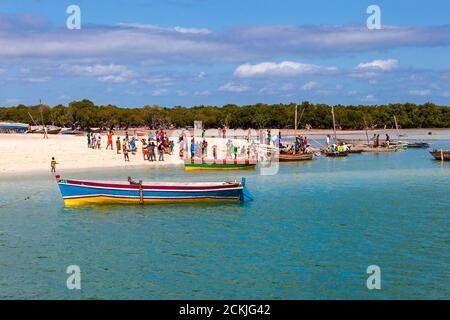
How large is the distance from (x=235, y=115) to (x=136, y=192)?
457ft

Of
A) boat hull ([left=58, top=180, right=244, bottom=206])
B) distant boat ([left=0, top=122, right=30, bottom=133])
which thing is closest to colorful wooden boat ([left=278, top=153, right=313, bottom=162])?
boat hull ([left=58, top=180, right=244, bottom=206])

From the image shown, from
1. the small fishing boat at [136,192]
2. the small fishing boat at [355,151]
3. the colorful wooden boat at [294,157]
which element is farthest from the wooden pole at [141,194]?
the small fishing boat at [355,151]

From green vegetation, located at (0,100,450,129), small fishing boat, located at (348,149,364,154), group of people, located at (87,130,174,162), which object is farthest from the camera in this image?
green vegetation, located at (0,100,450,129)

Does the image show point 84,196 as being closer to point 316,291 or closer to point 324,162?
point 316,291

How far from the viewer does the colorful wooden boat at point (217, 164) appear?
51.7 meters

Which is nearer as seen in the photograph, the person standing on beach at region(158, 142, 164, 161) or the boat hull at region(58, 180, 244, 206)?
the boat hull at region(58, 180, 244, 206)

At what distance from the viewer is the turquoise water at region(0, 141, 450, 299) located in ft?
61.6

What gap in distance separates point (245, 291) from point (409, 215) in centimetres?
1513

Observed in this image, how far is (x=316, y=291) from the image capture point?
18.4 m

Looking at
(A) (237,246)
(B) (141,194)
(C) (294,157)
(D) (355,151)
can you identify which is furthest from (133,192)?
(D) (355,151)

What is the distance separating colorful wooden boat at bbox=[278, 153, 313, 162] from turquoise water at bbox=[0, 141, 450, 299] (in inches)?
779

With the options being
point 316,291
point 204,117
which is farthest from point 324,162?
point 204,117

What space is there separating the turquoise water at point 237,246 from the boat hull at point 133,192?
2.17ft

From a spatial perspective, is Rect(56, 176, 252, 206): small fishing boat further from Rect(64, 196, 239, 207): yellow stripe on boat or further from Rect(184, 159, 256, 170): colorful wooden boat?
Rect(184, 159, 256, 170): colorful wooden boat
